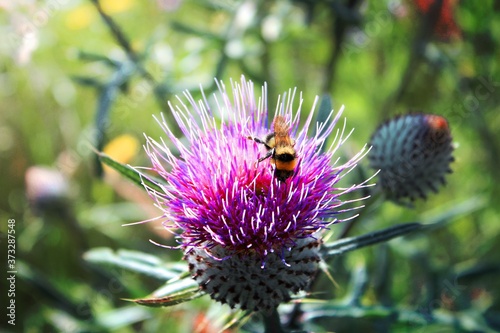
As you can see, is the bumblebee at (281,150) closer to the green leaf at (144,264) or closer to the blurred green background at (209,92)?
the green leaf at (144,264)

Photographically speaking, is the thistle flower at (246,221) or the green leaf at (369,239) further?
the green leaf at (369,239)

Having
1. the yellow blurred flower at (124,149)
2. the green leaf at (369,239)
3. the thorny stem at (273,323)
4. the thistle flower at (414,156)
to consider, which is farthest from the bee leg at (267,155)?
the yellow blurred flower at (124,149)

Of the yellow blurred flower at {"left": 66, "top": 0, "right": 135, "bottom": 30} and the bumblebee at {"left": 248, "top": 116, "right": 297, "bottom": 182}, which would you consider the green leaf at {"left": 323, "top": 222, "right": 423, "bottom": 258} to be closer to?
the bumblebee at {"left": 248, "top": 116, "right": 297, "bottom": 182}

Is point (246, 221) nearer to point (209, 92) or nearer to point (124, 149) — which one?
point (209, 92)

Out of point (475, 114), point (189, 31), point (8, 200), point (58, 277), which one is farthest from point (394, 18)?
point (8, 200)

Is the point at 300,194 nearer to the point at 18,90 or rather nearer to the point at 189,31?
the point at 189,31

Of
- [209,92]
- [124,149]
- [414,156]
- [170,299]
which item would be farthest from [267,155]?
[124,149]
